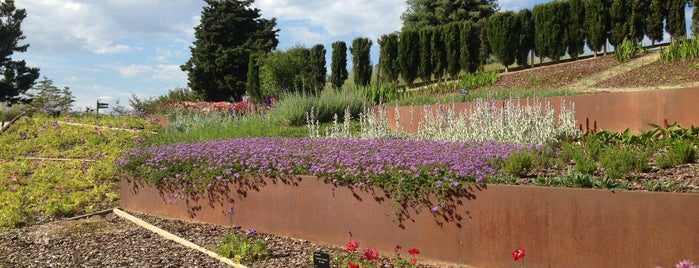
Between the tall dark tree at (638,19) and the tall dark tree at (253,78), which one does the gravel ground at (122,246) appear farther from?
the tall dark tree at (253,78)

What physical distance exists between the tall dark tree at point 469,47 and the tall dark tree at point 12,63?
23055 mm

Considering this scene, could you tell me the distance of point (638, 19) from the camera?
17.7 meters

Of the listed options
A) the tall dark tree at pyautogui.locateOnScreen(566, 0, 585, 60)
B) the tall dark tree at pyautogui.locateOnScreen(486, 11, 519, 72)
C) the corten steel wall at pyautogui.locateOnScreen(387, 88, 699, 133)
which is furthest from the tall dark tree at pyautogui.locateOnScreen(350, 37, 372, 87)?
the corten steel wall at pyautogui.locateOnScreen(387, 88, 699, 133)

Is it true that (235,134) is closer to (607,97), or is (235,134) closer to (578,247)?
(607,97)

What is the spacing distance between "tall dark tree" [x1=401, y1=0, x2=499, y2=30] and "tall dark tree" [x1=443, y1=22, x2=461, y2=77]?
10.1 metres

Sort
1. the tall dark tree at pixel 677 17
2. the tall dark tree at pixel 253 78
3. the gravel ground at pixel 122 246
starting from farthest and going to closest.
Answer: the tall dark tree at pixel 253 78, the tall dark tree at pixel 677 17, the gravel ground at pixel 122 246

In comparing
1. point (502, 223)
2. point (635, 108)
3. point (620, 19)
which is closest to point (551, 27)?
point (620, 19)

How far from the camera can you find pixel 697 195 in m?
3.67

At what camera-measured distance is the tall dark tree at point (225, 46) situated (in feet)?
105

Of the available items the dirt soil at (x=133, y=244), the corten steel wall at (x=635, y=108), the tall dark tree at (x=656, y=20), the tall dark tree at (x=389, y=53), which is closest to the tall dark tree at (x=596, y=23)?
the tall dark tree at (x=656, y=20)

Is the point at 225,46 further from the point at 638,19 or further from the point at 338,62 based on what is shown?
the point at 638,19

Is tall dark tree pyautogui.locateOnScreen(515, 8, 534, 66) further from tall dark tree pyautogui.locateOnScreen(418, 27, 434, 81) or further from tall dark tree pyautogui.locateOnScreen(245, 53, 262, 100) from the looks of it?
tall dark tree pyautogui.locateOnScreen(245, 53, 262, 100)

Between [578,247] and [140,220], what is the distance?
4.66 meters

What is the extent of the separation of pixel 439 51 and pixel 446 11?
1143 centimetres
